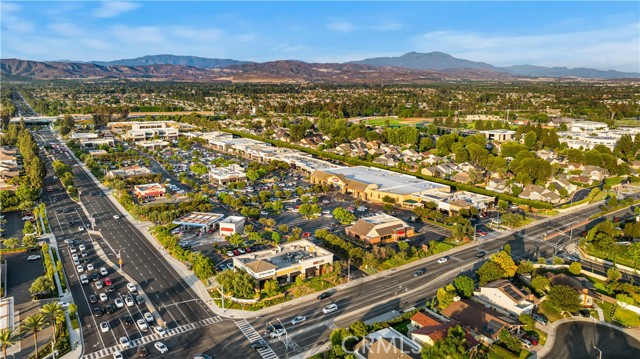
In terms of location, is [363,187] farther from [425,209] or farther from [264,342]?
[264,342]

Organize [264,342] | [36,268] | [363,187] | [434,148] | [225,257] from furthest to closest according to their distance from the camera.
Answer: [434,148] < [363,187] < [225,257] < [36,268] < [264,342]

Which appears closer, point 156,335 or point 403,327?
point 156,335

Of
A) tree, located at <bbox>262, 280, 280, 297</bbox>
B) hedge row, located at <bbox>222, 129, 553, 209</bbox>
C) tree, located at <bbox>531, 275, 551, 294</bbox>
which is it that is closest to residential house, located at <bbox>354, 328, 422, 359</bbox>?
tree, located at <bbox>262, 280, 280, 297</bbox>

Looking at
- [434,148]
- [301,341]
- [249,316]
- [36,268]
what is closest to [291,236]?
[249,316]

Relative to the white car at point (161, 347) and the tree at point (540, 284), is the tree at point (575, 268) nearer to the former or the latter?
the tree at point (540, 284)

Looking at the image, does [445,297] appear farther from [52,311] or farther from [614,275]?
[52,311]

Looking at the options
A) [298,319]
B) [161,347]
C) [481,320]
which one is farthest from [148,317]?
[481,320]
